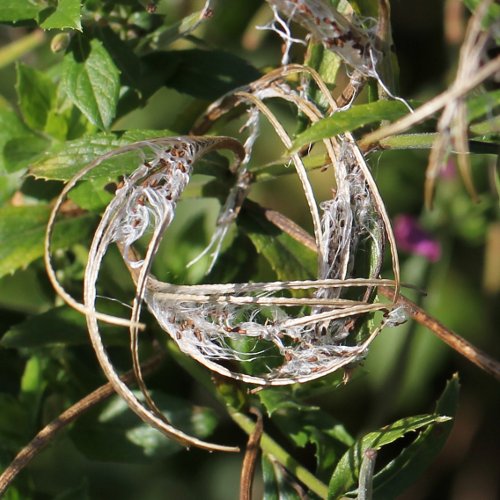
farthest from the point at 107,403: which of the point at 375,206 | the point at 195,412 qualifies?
the point at 375,206

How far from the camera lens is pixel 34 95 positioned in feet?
4.22

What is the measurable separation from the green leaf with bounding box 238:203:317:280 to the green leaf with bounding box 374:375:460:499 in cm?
23

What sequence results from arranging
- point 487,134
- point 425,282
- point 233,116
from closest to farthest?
point 487,134 < point 233,116 < point 425,282

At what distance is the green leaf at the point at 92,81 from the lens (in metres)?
1.09

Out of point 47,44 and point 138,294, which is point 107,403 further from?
point 47,44

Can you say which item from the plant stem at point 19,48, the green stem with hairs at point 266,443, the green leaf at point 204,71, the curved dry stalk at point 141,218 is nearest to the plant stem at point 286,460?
the green stem with hairs at point 266,443

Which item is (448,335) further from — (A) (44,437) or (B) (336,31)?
(A) (44,437)

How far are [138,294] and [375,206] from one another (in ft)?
0.90

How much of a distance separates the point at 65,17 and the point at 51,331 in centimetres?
42

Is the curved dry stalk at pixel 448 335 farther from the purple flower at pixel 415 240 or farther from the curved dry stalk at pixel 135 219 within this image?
the purple flower at pixel 415 240

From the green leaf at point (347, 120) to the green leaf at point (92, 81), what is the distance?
308mm

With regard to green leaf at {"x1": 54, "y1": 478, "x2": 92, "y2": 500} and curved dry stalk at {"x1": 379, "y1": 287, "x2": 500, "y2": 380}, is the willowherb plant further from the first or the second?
green leaf at {"x1": 54, "y1": 478, "x2": 92, "y2": 500}

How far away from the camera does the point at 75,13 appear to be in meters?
0.99

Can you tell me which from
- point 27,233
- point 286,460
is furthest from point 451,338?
point 27,233
